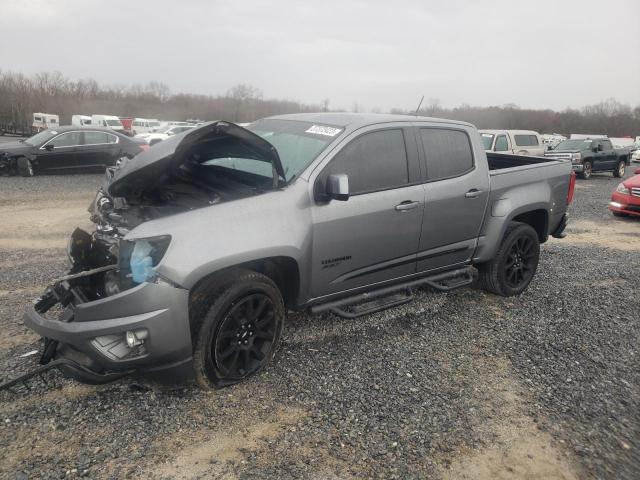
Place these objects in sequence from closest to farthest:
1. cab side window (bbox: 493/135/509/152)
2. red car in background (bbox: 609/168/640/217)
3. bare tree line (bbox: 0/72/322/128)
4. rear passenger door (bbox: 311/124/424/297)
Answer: rear passenger door (bbox: 311/124/424/297) → red car in background (bbox: 609/168/640/217) → cab side window (bbox: 493/135/509/152) → bare tree line (bbox: 0/72/322/128)

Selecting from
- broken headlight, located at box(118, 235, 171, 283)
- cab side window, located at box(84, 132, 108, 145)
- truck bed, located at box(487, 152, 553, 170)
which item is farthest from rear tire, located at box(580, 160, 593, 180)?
broken headlight, located at box(118, 235, 171, 283)

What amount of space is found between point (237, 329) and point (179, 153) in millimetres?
1239

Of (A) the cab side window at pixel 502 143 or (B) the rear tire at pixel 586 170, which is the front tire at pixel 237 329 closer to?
(A) the cab side window at pixel 502 143

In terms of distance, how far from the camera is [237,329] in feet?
10.7

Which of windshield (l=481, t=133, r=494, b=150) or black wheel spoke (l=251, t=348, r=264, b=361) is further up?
windshield (l=481, t=133, r=494, b=150)

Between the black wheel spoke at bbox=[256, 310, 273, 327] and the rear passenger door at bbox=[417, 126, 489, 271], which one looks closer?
the black wheel spoke at bbox=[256, 310, 273, 327]

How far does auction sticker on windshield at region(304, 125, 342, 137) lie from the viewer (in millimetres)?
3799

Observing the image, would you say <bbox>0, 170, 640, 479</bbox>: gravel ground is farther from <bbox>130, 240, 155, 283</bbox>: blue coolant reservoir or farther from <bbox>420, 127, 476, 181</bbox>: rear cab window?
<bbox>420, 127, 476, 181</bbox>: rear cab window

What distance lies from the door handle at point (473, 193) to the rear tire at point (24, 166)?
40.5ft

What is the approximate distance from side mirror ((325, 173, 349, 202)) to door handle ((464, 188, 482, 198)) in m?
1.67

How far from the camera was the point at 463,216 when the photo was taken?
453cm

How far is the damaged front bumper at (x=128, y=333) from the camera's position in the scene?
275cm

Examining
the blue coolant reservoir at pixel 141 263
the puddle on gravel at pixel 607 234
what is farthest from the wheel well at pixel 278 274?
the puddle on gravel at pixel 607 234

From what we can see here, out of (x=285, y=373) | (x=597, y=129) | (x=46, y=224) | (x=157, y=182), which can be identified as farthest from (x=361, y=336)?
(x=597, y=129)
